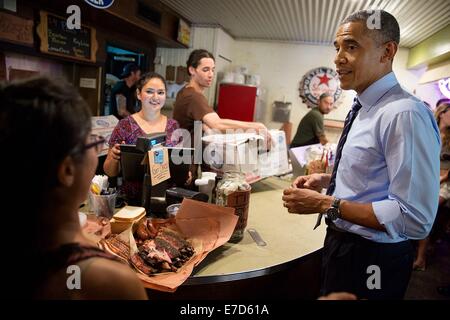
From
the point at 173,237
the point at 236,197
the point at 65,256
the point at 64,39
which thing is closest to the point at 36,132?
the point at 65,256

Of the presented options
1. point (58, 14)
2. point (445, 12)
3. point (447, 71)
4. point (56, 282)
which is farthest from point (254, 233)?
point (447, 71)

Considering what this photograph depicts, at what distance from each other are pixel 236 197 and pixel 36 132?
3.10ft

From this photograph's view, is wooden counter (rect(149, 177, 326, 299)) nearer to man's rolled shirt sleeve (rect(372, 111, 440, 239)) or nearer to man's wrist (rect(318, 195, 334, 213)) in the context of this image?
man's wrist (rect(318, 195, 334, 213))

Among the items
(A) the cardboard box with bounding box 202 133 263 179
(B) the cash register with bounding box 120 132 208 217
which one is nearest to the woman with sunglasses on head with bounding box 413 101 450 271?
(A) the cardboard box with bounding box 202 133 263 179

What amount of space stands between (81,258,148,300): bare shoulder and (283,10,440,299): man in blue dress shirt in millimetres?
815

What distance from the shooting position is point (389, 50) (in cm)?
115

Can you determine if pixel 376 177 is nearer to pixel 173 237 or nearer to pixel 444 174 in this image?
pixel 173 237

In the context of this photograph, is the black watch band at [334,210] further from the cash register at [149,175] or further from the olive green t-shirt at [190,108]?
the olive green t-shirt at [190,108]

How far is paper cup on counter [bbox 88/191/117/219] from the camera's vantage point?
4.69 feet

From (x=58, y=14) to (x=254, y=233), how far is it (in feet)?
10.5

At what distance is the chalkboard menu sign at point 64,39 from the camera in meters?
3.18

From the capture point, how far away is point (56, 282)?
53 centimetres

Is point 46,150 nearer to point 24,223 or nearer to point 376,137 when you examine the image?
point 24,223

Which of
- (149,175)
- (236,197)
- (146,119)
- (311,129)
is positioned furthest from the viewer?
(311,129)
